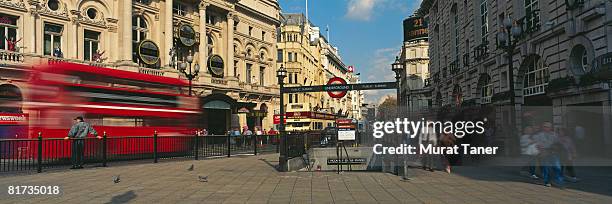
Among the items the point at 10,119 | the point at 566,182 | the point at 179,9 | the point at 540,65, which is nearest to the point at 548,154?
the point at 566,182

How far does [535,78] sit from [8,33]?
1314 inches

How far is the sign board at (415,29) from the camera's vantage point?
87.7 metres

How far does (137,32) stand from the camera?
1662 inches

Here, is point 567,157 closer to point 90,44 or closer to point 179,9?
point 90,44

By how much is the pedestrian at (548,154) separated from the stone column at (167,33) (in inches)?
1451

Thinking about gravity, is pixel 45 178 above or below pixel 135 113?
below

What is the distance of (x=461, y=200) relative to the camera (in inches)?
365

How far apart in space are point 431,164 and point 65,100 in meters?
13.0

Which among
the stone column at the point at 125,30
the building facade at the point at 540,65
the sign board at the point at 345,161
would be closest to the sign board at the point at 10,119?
the stone column at the point at 125,30

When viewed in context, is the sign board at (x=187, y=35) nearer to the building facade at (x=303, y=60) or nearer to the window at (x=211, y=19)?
the window at (x=211, y=19)

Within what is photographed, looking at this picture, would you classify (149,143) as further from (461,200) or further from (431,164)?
(461,200)

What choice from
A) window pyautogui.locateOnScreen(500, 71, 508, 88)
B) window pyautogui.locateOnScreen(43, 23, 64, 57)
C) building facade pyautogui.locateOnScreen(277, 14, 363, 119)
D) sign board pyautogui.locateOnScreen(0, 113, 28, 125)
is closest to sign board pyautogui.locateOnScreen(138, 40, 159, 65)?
window pyautogui.locateOnScreen(43, 23, 64, 57)

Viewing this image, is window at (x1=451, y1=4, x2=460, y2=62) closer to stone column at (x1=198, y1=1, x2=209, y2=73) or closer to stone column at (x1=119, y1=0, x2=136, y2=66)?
stone column at (x1=198, y1=1, x2=209, y2=73)

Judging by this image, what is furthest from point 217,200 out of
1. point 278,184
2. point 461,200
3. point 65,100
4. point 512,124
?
point 512,124
